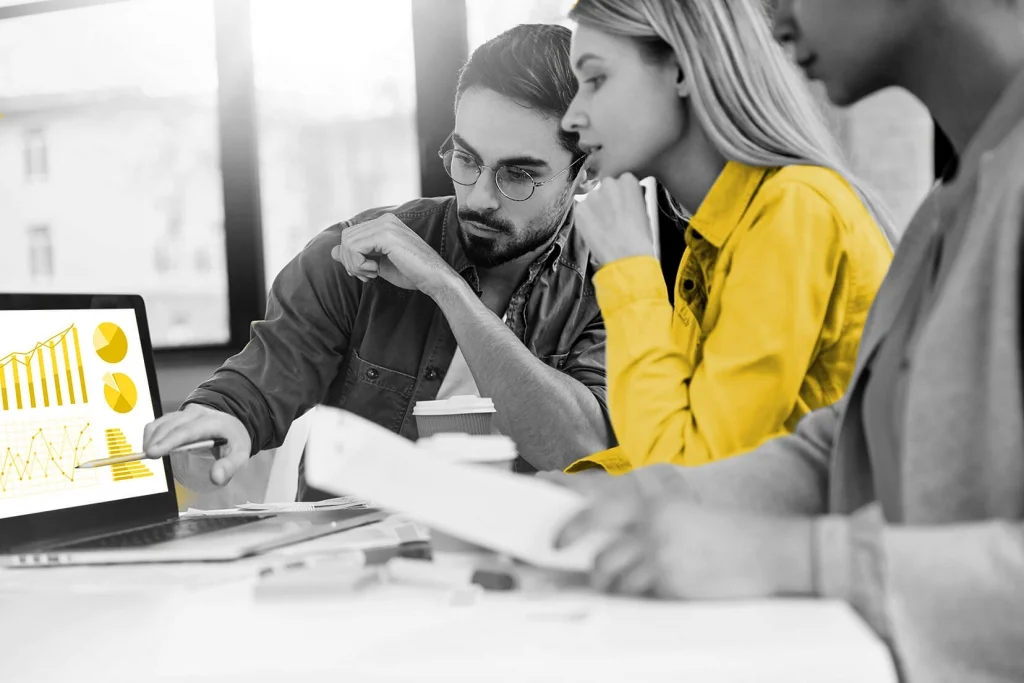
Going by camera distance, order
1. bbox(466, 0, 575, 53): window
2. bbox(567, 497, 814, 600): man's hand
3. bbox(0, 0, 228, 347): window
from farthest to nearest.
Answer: bbox(0, 0, 228, 347): window < bbox(466, 0, 575, 53): window < bbox(567, 497, 814, 600): man's hand

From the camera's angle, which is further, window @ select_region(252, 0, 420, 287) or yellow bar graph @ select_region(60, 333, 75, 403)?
window @ select_region(252, 0, 420, 287)

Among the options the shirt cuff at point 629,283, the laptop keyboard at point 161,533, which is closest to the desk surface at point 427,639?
the laptop keyboard at point 161,533

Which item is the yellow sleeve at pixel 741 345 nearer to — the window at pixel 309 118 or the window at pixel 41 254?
the window at pixel 309 118

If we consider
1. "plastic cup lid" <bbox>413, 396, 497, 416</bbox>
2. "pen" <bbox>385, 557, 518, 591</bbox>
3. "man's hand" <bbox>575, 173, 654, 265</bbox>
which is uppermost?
"man's hand" <bbox>575, 173, 654, 265</bbox>

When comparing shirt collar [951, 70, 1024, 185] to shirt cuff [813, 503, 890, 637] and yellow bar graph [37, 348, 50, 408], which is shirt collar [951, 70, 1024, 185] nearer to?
shirt cuff [813, 503, 890, 637]

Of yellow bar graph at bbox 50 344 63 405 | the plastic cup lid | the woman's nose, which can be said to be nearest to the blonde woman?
the woman's nose

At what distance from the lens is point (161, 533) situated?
1.01 meters

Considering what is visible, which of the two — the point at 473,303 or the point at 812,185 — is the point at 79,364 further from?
the point at 812,185

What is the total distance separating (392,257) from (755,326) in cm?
80

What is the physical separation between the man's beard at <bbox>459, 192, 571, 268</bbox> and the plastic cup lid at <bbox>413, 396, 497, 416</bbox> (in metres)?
0.61

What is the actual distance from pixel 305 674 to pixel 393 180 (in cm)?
297

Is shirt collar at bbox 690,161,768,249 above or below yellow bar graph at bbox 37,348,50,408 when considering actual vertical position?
above

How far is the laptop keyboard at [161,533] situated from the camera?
3.02 ft

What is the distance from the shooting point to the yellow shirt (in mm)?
1065
